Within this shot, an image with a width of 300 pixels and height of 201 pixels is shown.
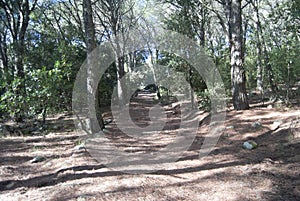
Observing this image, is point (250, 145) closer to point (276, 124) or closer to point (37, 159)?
point (276, 124)

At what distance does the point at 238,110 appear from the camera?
8211mm

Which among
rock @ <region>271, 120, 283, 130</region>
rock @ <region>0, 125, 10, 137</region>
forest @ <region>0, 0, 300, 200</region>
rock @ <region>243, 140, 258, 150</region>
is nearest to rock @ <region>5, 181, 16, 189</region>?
forest @ <region>0, 0, 300, 200</region>

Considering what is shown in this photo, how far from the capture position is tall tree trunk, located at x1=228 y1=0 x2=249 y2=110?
810cm

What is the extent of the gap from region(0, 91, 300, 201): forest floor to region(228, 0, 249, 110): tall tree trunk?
83.9 inches

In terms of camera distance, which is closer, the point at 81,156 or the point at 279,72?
the point at 81,156

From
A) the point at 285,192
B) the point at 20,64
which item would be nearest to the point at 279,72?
the point at 285,192

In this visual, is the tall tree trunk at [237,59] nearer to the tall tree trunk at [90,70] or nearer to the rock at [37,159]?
the tall tree trunk at [90,70]

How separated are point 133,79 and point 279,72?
52.9 ft

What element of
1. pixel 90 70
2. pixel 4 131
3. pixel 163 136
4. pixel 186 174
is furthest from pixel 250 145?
pixel 4 131

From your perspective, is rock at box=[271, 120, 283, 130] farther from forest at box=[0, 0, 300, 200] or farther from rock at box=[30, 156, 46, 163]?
rock at box=[30, 156, 46, 163]

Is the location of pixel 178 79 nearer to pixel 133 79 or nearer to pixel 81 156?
pixel 81 156

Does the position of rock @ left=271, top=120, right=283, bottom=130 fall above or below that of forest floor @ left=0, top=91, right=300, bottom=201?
above

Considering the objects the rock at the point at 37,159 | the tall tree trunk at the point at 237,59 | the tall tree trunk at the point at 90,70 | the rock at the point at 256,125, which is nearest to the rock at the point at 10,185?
the rock at the point at 37,159

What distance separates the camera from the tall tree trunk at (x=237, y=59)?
810 centimetres
